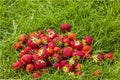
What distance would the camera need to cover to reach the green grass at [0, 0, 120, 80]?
3225 mm

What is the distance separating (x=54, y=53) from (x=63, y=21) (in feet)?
1.60

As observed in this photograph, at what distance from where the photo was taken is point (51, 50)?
3.27 metres

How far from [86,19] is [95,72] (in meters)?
0.70

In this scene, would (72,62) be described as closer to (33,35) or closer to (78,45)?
(78,45)

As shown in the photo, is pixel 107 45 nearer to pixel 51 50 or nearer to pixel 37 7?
pixel 51 50

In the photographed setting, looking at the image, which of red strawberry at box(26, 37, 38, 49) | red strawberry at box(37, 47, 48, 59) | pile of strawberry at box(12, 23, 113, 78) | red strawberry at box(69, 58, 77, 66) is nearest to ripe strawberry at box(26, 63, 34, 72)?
pile of strawberry at box(12, 23, 113, 78)

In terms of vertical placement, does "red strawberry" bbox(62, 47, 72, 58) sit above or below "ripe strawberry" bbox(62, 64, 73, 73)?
above

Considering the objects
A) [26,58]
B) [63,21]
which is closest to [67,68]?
Result: [26,58]

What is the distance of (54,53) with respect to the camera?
328 centimetres

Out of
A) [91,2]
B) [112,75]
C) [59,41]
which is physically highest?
[91,2]

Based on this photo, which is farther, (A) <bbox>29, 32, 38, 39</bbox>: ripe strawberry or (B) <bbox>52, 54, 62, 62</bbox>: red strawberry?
(A) <bbox>29, 32, 38, 39</bbox>: ripe strawberry

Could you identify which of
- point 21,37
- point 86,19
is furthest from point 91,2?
point 21,37

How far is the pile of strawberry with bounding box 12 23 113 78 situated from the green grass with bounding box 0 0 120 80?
0.06m

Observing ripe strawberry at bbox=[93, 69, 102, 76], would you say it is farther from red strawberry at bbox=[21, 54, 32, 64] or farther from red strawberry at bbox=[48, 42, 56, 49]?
red strawberry at bbox=[21, 54, 32, 64]
